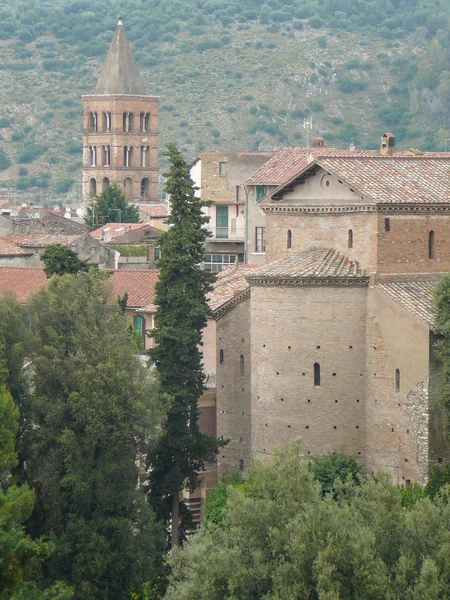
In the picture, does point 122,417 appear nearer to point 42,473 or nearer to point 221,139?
point 42,473

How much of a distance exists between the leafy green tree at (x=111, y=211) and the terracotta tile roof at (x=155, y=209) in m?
1.34

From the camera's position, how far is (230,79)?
175875 millimetres

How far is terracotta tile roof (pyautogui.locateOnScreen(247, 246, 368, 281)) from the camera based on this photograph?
4203 cm

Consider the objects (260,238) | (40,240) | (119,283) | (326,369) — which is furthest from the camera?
(40,240)

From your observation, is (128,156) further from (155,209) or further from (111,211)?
(111,211)

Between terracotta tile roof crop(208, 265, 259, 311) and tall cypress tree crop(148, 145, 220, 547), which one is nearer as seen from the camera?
tall cypress tree crop(148, 145, 220, 547)

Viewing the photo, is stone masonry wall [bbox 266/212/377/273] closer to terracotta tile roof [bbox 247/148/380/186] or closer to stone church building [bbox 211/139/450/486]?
stone church building [bbox 211/139/450/486]

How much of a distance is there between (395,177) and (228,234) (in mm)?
28488

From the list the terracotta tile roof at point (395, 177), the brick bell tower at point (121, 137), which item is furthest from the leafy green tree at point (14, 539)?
the brick bell tower at point (121, 137)

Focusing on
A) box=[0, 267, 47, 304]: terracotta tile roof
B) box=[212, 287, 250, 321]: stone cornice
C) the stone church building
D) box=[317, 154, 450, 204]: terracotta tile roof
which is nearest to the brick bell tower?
box=[0, 267, 47, 304]: terracotta tile roof


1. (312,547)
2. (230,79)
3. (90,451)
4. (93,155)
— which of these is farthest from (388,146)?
(230,79)

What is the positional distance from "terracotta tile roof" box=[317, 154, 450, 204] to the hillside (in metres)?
108

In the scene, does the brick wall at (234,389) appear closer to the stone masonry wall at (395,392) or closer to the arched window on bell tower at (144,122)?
the stone masonry wall at (395,392)

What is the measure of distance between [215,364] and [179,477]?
666 centimetres
